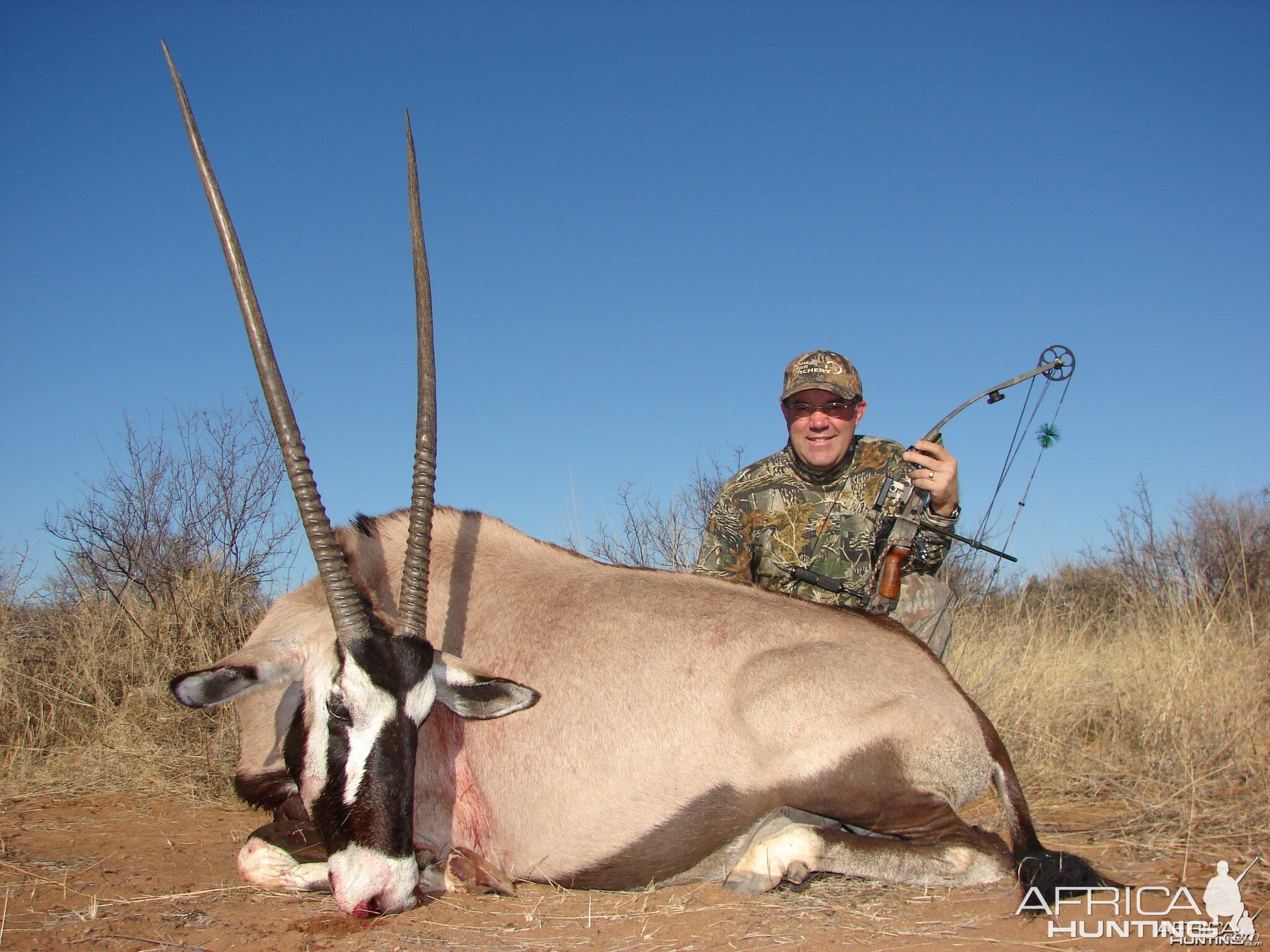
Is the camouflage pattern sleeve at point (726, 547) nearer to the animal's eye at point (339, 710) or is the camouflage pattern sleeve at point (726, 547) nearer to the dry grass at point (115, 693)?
the animal's eye at point (339, 710)

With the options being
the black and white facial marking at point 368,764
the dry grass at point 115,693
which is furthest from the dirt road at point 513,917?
the dry grass at point 115,693

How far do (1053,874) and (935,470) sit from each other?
7.46 feet

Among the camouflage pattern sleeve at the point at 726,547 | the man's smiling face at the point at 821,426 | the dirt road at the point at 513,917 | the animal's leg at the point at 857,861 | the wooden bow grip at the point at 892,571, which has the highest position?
the man's smiling face at the point at 821,426

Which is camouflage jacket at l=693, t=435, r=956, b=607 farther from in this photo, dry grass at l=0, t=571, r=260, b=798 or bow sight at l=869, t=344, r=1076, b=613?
dry grass at l=0, t=571, r=260, b=798

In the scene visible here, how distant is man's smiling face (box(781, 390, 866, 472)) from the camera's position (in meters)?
5.61

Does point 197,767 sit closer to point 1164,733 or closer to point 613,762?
point 613,762

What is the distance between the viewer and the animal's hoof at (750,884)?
3201 millimetres

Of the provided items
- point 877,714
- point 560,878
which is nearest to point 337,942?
point 560,878

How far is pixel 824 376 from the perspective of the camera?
5.58 metres

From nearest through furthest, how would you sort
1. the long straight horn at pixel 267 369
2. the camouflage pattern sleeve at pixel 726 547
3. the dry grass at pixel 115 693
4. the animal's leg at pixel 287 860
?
the long straight horn at pixel 267 369
the animal's leg at pixel 287 860
the dry grass at pixel 115 693
the camouflage pattern sleeve at pixel 726 547

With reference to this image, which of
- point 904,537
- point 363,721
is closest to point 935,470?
point 904,537

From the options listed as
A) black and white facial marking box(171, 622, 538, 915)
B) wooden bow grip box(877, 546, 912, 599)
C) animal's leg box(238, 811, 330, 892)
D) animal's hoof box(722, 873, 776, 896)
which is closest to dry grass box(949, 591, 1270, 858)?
wooden bow grip box(877, 546, 912, 599)

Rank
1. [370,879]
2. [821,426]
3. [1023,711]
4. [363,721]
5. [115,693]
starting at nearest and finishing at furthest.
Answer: [370,879], [363,721], [821,426], [1023,711], [115,693]

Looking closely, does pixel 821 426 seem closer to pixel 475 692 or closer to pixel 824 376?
pixel 824 376
